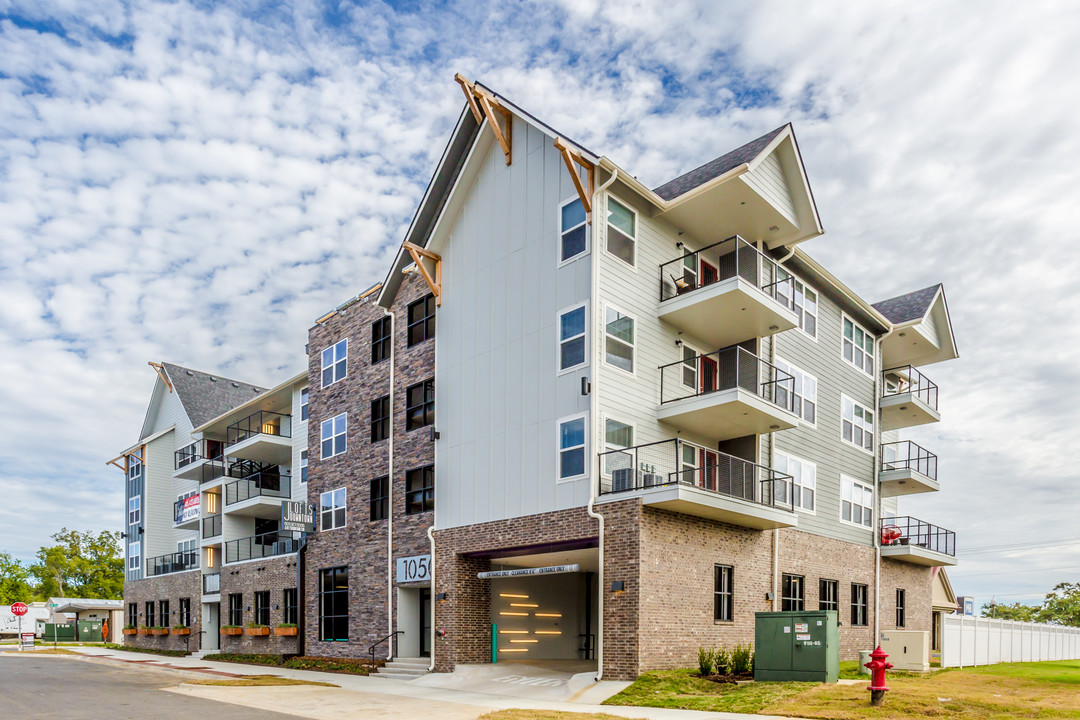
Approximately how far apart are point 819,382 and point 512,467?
1149 centimetres

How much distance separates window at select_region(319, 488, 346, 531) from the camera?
30.1m

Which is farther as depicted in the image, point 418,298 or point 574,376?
point 418,298

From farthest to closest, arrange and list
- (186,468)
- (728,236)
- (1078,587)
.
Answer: (1078,587) → (186,468) → (728,236)

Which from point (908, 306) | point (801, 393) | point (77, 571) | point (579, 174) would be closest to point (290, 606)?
point (801, 393)

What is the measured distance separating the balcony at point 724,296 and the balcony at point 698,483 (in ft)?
10.6

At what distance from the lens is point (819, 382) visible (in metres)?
28.6

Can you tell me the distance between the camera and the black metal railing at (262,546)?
33688mm

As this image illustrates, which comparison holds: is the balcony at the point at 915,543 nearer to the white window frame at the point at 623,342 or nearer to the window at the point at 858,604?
the window at the point at 858,604

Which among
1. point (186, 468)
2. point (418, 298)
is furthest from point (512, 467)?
point (186, 468)

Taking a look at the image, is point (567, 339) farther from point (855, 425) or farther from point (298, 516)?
point (855, 425)

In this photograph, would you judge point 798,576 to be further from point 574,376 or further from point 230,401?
point 230,401

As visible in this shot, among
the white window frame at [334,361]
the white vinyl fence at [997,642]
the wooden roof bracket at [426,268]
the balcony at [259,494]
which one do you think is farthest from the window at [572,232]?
the balcony at [259,494]

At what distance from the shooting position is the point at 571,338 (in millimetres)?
21641

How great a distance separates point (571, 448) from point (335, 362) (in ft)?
45.3
